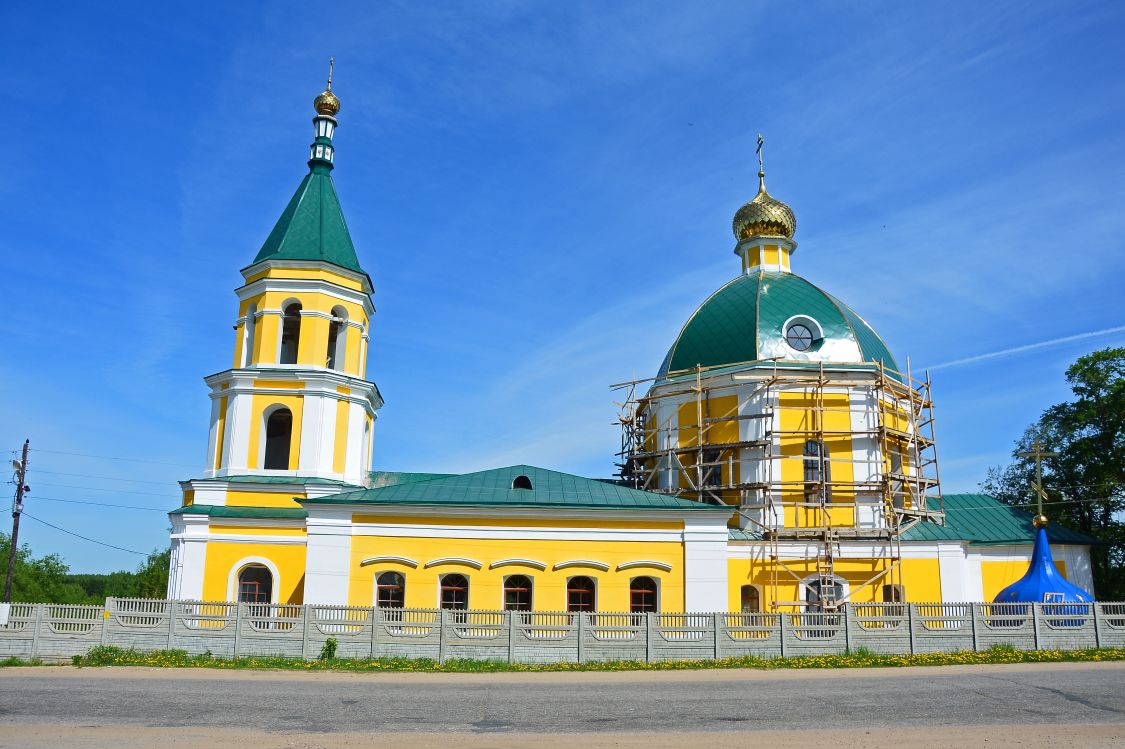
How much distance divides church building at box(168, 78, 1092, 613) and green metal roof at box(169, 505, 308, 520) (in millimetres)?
65

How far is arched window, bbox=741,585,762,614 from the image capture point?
2389cm

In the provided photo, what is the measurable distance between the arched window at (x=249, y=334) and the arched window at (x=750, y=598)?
15551 millimetres

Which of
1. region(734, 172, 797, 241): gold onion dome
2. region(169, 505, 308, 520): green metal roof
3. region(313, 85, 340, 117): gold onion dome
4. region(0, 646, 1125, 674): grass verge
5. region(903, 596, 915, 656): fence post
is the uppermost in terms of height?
region(313, 85, 340, 117): gold onion dome

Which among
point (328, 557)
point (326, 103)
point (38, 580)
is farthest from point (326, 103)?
point (38, 580)

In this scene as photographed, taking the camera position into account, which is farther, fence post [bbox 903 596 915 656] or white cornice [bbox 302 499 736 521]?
white cornice [bbox 302 499 736 521]

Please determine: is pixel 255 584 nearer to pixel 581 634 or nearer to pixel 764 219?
pixel 581 634

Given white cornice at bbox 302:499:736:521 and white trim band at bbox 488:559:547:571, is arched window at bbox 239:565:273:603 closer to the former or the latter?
white cornice at bbox 302:499:736:521

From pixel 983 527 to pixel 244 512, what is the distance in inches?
867

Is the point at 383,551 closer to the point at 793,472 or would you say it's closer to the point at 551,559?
the point at 551,559

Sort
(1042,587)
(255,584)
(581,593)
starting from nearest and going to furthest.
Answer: (581,593) < (1042,587) < (255,584)

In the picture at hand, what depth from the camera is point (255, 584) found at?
77.5 feet

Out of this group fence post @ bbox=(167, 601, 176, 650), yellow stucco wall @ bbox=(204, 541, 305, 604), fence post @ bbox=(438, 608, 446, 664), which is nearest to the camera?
fence post @ bbox=(438, 608, 446, 664)

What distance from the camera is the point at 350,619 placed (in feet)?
62.3

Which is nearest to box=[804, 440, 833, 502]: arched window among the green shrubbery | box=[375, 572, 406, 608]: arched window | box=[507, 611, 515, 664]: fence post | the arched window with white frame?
the green shrubbery
